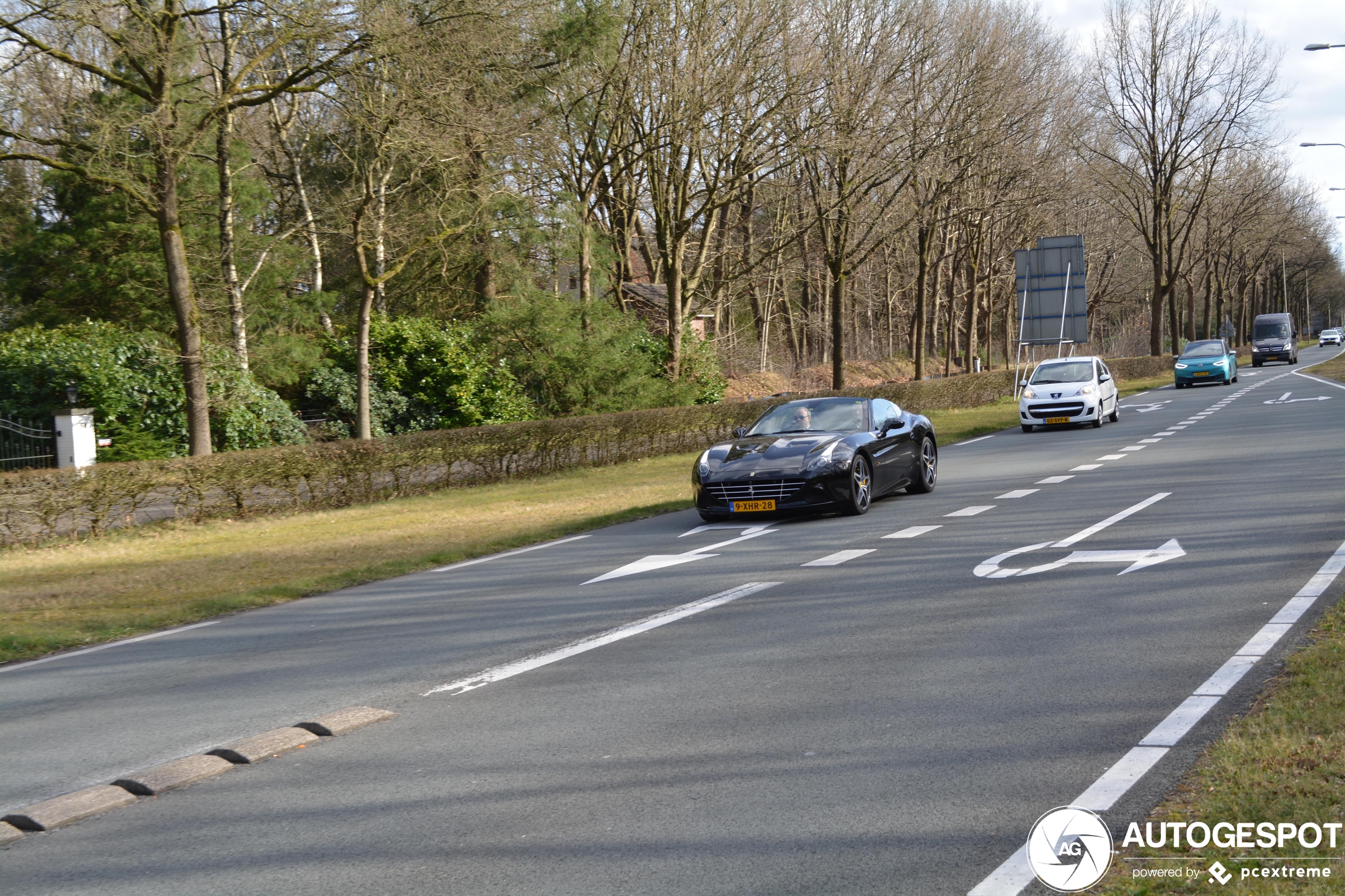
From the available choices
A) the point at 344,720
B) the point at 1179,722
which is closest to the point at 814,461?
the point at 344,720

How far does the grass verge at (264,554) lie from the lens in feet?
33.6

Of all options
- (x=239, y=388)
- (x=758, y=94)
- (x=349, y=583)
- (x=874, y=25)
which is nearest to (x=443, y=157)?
(x=239, y=388)

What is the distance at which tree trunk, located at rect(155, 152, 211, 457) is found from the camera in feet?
64.2

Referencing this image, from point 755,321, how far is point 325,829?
58178 millimetres

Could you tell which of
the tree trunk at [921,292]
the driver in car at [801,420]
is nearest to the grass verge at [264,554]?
the driver in car at [801,420]

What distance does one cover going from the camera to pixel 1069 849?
3.89 m

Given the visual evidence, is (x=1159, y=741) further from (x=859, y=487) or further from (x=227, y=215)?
(x=227, y=215)

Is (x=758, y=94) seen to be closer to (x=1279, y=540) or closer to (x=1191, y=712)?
(x=1279, y=540)

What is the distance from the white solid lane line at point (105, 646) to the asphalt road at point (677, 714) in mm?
72

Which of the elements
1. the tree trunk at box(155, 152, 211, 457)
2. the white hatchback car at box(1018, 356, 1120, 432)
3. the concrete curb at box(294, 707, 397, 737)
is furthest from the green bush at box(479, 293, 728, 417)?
the concrete curb at box(294, 707, 397, 737)

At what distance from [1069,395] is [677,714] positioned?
22336 mm

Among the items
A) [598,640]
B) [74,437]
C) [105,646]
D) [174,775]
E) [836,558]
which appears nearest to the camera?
[174,775]

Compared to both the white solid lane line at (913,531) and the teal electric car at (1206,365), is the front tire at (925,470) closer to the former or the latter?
the white solid lane line at (913,531)

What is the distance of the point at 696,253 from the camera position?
42938 mm
